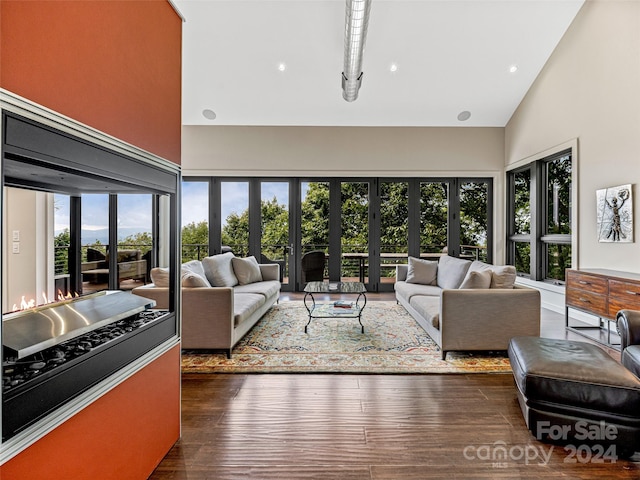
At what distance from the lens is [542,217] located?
534 centimetres

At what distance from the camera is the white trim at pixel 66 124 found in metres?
0.88

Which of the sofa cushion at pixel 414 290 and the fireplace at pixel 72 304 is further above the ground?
the fireplace at pixel 72 304

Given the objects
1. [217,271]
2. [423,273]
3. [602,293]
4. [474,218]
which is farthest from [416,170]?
[217,271]

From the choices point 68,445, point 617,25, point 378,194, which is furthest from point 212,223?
point 617,25

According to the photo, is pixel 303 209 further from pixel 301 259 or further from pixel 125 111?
pixel 125 111

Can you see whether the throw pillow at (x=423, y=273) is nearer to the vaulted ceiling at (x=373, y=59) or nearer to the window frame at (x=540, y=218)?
the window frame at (x=540, y=218)

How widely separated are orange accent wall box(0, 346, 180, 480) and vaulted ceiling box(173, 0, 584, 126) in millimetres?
4199

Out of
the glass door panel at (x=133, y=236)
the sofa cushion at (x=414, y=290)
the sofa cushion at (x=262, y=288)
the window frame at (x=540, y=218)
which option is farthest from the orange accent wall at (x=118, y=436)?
the window frame at (x=540, y=218)

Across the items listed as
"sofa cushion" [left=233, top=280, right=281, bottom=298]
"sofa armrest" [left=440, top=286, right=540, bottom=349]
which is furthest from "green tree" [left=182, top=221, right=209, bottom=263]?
"sofa armrest" [left=440, top=286, right=540, bottom=349]

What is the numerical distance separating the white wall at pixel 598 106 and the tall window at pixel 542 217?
0.43m

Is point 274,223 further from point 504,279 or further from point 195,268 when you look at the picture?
point 504,279

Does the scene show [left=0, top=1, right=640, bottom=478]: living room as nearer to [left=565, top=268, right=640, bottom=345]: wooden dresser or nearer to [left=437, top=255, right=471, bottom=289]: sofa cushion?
[left=565, top=268, right=640, bottom=345]: wooden dresser

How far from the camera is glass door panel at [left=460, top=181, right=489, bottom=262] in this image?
6.42m

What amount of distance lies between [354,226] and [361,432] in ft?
15.4
